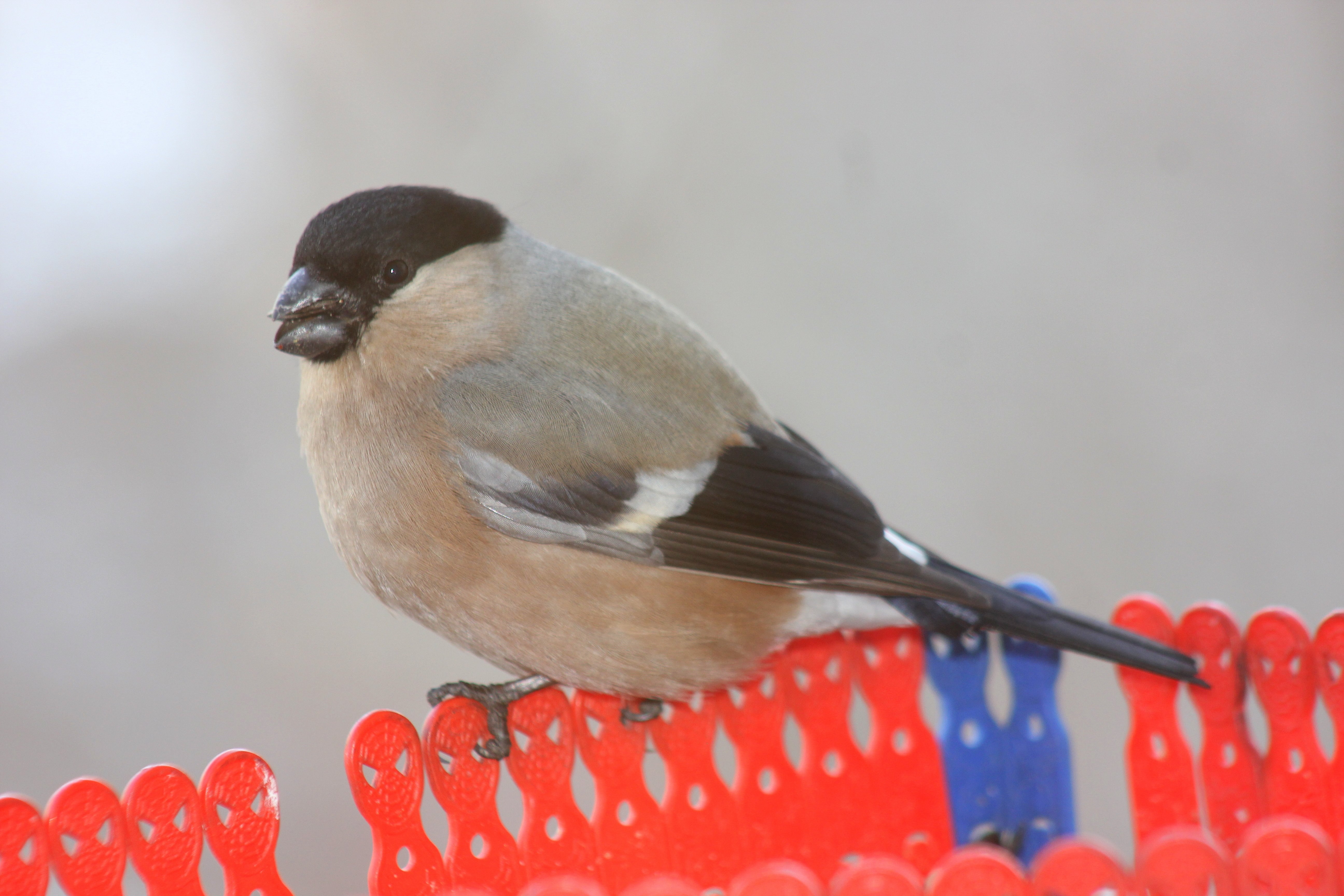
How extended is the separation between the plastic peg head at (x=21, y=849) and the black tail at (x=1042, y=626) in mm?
885

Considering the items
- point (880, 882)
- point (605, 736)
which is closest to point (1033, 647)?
point (605, 736)

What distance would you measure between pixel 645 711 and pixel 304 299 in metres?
0.59

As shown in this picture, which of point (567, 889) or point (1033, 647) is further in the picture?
point (1033, 647)

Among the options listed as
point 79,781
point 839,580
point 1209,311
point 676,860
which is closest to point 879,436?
point 1209,311

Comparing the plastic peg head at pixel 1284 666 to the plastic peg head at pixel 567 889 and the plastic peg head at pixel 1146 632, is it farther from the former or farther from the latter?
the plastic peg head at pixel 567 889

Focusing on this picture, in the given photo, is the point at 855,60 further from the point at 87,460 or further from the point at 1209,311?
the point at 87,460

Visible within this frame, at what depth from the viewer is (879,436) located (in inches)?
98.0

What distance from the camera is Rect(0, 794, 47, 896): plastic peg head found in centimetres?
90

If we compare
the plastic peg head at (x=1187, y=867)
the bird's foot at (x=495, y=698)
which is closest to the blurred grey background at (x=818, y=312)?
the bird's foot at (x=495, y=698)

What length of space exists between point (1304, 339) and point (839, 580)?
1571 mm

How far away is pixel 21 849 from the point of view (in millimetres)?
911

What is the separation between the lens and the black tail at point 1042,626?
1227 mm

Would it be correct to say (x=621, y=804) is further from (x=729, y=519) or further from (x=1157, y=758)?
(x=1157, y=758)

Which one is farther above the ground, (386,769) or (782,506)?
(782,506)
